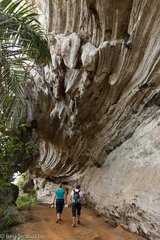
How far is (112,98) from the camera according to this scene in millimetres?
11406

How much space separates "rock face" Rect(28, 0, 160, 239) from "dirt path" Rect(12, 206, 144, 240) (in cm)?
43

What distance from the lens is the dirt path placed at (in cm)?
908

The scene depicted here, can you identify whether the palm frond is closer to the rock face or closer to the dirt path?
the rock face

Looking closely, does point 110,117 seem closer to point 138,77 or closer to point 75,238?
point 138,77

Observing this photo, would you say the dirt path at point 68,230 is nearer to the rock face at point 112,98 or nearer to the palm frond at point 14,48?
the rock face at point 112,98

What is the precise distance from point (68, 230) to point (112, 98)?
513cm

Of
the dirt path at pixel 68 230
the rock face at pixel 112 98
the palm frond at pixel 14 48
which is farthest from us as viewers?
the dirt path at pixel 68 230

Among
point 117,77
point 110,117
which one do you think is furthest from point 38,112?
point 117,77

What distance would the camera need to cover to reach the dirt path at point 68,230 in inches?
357

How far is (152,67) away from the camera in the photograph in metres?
9.51

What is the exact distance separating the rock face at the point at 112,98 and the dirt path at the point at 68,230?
0.43m

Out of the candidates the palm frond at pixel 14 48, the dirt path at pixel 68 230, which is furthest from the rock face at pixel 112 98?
the palm frond at pixel 14 48

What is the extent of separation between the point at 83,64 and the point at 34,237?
241 inches

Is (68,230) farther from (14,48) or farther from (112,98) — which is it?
(14,48)
